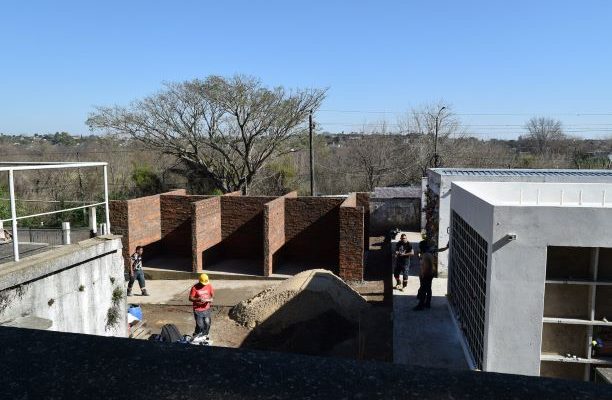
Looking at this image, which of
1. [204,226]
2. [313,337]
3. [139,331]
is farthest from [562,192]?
[204,226]

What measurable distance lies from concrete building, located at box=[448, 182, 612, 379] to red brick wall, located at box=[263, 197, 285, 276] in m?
10.1

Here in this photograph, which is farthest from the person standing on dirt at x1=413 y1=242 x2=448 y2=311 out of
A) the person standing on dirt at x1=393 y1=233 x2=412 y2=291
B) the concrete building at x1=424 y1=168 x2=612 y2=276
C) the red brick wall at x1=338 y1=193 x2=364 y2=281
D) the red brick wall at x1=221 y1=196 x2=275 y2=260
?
the red brick wall at x1=221 y1=196 x2=275 y2=260

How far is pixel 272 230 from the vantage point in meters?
17.8

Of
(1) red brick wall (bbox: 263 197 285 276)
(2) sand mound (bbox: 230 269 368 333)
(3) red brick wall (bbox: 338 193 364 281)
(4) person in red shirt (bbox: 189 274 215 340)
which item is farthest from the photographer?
(1) red brick wall (bbox: 263 197 285 276)

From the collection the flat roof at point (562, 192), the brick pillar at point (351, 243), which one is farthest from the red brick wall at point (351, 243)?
the flat roof at point (562, 192)

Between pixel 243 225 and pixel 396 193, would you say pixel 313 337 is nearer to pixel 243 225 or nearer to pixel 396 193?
pixel 243 225

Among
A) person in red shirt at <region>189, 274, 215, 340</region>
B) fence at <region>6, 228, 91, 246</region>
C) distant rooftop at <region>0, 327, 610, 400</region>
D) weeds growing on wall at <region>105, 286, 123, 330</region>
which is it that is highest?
distant rooftop at <region>0, 327, 610, 400</region>

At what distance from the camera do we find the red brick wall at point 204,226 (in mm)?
17641

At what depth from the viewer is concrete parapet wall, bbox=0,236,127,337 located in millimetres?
5746

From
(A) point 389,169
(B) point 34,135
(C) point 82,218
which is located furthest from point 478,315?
(B) point 34,135

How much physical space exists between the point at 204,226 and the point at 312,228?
12.8 ft

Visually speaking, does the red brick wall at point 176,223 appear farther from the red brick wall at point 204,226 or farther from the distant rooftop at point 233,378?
the distant rooftop at point 233,378

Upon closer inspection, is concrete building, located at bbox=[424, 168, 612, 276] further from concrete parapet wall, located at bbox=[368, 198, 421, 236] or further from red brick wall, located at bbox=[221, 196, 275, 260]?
concrete parapet wall, located at bbox=[368, 198, 421, 236]

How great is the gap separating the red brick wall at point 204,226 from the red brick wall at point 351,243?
4806 mm
